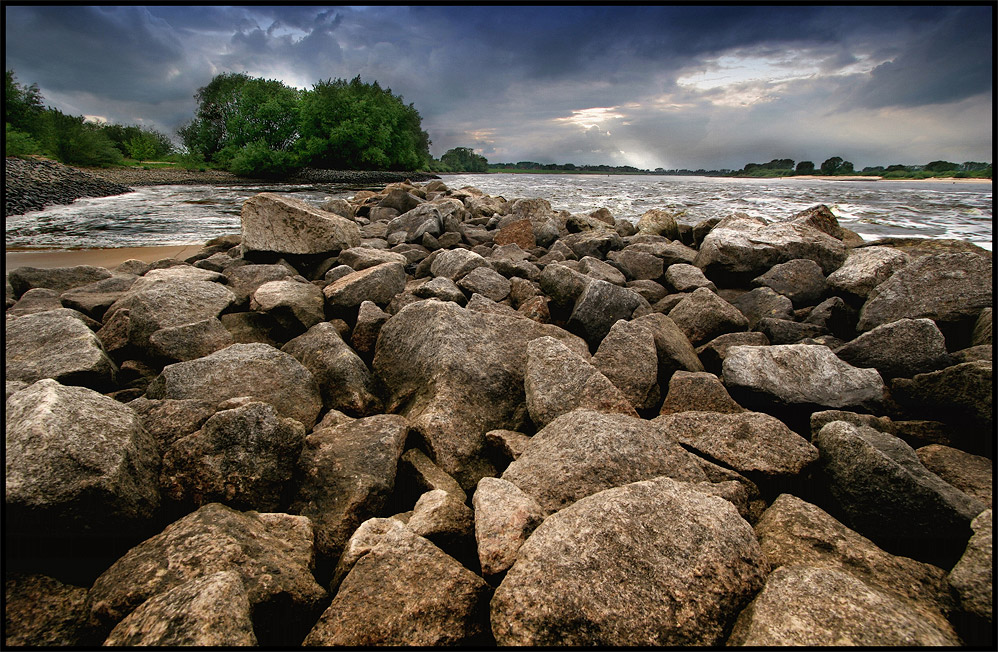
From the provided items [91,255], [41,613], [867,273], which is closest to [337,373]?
[41,613]

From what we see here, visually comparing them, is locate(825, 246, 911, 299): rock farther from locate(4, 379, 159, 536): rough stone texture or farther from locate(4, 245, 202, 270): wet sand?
locate(4, 245, 202, 270): wet sand

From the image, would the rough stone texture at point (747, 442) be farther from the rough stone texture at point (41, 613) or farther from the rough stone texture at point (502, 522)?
the rough stone texture at point (41, 613)

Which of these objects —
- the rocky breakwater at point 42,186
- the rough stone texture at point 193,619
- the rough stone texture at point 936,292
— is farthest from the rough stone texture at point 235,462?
the rocky breakwater at point 42,186

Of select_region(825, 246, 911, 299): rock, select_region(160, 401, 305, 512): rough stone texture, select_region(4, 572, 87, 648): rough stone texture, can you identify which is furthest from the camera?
select_region(825, 246, 911, 299): rock

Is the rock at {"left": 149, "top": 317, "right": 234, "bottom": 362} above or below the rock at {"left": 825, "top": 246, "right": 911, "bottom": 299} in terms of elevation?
below

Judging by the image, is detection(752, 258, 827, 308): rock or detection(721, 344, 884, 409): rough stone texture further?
detection(752, 258, 827, 308): rock

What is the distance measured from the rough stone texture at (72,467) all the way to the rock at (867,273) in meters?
5.52

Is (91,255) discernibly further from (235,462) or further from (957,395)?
(957,395)

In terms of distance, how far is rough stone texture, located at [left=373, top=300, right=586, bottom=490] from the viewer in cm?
229

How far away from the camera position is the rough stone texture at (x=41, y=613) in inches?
49.0

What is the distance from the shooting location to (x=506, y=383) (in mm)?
2695

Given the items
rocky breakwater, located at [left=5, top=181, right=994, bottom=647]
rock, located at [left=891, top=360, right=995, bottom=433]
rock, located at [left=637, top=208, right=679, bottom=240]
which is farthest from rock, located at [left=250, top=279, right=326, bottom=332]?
rock, located at [left=637, top=208, right=679, bottom=240]

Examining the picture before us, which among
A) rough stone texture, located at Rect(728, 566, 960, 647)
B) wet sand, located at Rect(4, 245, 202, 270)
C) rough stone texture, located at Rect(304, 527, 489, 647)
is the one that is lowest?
rough stone texture, located at Rect(304, 527, 489, 647)

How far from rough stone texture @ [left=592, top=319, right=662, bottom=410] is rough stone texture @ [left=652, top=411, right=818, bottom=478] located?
401 mm
